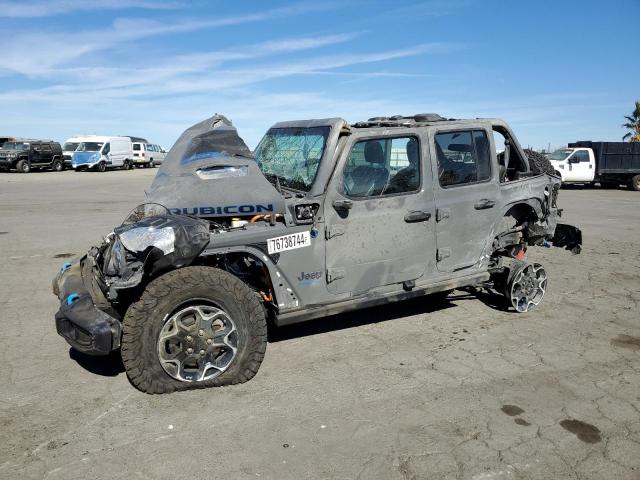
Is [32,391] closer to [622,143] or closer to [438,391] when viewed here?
[438,391]

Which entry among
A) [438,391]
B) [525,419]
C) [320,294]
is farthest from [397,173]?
[525,419]

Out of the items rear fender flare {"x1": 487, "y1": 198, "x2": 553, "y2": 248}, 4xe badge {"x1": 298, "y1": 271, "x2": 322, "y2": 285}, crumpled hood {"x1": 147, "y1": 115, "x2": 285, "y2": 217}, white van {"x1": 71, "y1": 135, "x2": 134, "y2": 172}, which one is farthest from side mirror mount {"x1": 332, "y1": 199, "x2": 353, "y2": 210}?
white van {"x1": 71, "y1": 135, "x2": 134, "y2": 172}

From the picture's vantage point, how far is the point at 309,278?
435 centimetres

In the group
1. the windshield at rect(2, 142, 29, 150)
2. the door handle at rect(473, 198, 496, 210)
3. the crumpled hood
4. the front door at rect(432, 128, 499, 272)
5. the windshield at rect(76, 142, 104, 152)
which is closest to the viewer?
the crumpled hood

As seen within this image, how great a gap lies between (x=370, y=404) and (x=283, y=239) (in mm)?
1405

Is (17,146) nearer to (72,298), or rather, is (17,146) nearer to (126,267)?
(72,298)

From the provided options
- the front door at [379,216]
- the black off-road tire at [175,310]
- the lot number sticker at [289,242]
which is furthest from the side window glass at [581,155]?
the black off-road tire at [175,310]

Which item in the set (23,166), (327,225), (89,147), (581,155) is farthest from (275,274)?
(89,147)

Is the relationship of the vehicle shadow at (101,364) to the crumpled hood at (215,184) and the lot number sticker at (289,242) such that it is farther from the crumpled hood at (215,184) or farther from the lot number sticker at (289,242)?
the lot number sticker at (289,242)

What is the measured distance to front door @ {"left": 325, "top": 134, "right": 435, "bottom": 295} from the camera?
14.6 ft

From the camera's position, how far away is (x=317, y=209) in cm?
433

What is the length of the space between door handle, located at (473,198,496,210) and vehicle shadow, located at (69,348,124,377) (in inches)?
140

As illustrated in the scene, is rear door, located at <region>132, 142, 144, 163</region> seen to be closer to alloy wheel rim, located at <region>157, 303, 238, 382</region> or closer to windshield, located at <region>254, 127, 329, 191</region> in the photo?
windshield, located at <region>254, 127, 329, 191</region>

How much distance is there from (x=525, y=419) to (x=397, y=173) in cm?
229
